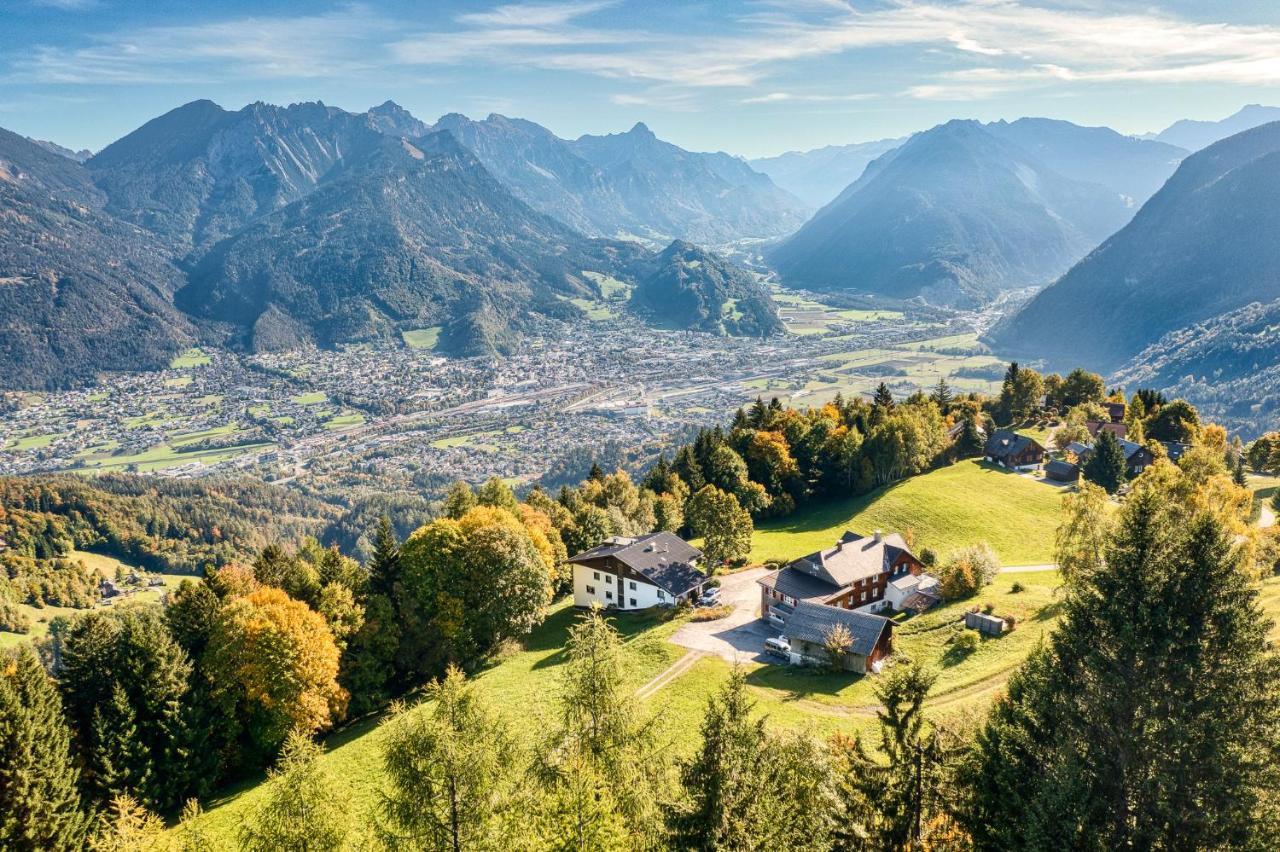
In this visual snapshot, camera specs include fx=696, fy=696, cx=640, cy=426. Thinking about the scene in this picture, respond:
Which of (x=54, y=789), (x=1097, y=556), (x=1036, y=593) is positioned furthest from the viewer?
(x=1036, y=593)

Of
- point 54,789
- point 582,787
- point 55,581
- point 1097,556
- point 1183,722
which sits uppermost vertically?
point 1183,722

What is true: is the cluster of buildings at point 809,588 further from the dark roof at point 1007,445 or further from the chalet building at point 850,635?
the dark roof at point 1007,445

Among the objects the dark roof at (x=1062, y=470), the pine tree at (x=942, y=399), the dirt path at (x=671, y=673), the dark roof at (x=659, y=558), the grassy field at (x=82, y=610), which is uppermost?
the pine tree at (x=942, y=399)

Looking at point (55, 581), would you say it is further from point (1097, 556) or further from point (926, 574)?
point (1097, 556)

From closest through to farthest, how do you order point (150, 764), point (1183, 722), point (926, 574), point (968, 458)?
point (1183, 722) → point (150, 764) → point (926, 574) → point (968, 458)

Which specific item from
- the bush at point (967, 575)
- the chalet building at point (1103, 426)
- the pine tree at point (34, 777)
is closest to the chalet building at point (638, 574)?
the bush at point (967, 575)

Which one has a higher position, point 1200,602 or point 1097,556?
point 1200,602

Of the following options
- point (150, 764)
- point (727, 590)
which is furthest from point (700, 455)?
point (150, 764)

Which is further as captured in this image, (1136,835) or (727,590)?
(727,590)
